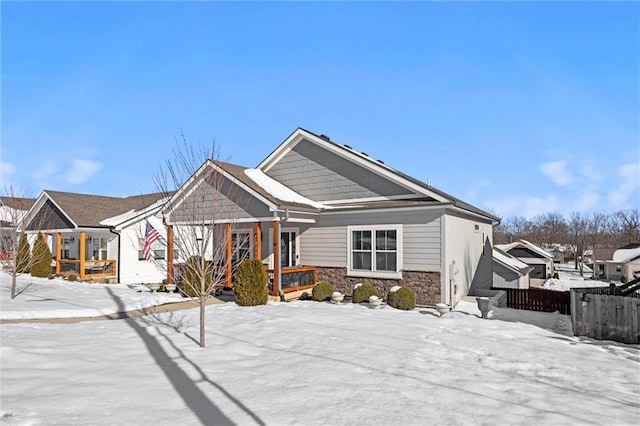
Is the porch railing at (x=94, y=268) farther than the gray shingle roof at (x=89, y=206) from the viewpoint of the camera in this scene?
No

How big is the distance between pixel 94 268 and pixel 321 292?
53.4 ft

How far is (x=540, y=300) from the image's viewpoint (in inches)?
623

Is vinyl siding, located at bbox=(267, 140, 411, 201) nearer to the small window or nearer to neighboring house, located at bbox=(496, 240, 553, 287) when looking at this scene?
neighboring house, located at bbox=(496, 240, 553, 287)

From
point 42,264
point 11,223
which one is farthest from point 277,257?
point 42,264

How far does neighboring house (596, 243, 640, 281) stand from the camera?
46906mm

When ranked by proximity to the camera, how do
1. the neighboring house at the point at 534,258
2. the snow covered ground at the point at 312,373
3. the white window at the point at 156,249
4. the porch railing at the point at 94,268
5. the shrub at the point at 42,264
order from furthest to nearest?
1. the neighboring house at the point at 534,258
2. the shrub at the point at 42,264
3. the white window at the point at 156,249
4. the porch railing at the point at 94,268
5. the snow covered ground at the point at 312,373

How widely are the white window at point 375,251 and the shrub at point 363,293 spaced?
66 cm

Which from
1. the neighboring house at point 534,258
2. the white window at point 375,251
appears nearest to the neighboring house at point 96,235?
the white window at point 375,251

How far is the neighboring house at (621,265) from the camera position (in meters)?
46.9

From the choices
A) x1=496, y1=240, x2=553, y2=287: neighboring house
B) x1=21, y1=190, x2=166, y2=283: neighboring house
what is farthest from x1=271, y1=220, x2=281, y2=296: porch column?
x1=496, y1=240, x2=553, y2=287: neighboring house

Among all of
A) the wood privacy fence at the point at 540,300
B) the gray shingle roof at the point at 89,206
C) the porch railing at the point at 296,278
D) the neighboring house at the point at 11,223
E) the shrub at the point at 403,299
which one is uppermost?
the gray shingle roof at the point at 89,206

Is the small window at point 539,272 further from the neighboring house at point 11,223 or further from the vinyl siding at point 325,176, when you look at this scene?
the neighboring house at point 11,223

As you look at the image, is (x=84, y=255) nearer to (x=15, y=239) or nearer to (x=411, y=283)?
(x=15, y=239)

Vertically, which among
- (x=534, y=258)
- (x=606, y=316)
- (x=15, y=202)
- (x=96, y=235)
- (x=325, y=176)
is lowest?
(x=534, y=258)
